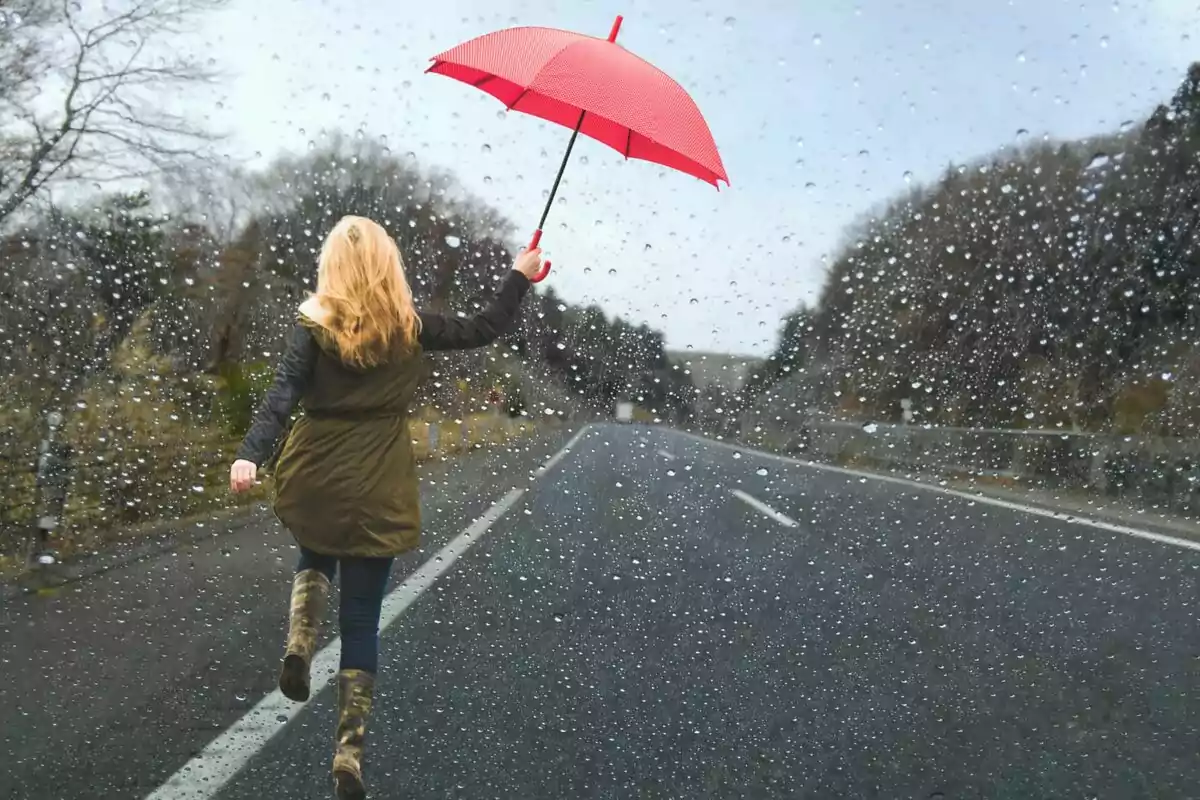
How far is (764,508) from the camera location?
8406 millimetres

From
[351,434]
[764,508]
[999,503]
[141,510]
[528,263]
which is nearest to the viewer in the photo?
[351,434]

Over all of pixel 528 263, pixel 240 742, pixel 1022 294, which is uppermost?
pixel 1022 294

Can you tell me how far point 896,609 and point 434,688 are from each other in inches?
102

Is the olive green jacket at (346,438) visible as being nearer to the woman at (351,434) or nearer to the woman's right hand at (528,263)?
the woman at (351,434)

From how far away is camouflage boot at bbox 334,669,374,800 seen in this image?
2.45 m

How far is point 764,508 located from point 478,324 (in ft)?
20.3

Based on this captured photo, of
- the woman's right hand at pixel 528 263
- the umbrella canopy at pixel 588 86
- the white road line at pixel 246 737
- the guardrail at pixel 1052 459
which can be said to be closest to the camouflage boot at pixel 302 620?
the white road line at pixel 246 737

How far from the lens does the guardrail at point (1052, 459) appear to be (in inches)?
304

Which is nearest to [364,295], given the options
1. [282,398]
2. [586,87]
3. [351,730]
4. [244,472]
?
[282,398]

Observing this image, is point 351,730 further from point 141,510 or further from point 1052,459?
point 1052,459

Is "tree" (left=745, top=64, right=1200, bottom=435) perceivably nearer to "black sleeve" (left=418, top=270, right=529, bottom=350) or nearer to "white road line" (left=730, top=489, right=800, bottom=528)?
"white road line" (left=730, top=489, right=800, bottom=528)

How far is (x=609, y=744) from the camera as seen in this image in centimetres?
342

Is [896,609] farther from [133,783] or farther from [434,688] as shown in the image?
[133,783]

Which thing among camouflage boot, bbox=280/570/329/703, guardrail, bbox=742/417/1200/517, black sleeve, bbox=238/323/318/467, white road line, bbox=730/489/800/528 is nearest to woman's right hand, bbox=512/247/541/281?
black sleeve, bbox=238/323/318/467
